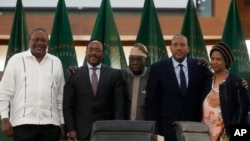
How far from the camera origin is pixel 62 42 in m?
5.90

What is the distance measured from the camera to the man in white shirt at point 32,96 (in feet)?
14.4

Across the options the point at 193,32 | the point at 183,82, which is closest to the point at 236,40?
the point at 193,32

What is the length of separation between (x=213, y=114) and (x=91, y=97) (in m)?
0.98

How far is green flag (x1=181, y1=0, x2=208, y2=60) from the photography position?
596 cm

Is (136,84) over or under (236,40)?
under

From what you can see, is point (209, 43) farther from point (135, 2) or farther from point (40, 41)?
point (40, 41)

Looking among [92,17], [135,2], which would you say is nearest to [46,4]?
[92,17]

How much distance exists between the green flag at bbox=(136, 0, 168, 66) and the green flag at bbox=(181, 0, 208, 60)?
0.90ft

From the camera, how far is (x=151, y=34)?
19.7 feet

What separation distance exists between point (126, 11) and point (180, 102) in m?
2.39

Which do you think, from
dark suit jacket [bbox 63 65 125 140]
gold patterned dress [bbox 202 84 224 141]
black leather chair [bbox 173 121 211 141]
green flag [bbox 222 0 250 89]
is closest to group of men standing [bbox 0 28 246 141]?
dark suit jacket [bbox 63 65 125 140]

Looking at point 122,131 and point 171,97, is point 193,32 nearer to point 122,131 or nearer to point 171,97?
point 171,97

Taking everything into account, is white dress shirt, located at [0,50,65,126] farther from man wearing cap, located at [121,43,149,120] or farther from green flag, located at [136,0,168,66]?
green flag, located at [136,0,168,66]

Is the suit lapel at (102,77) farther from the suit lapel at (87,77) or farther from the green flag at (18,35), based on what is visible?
the green flag at (18,35)
